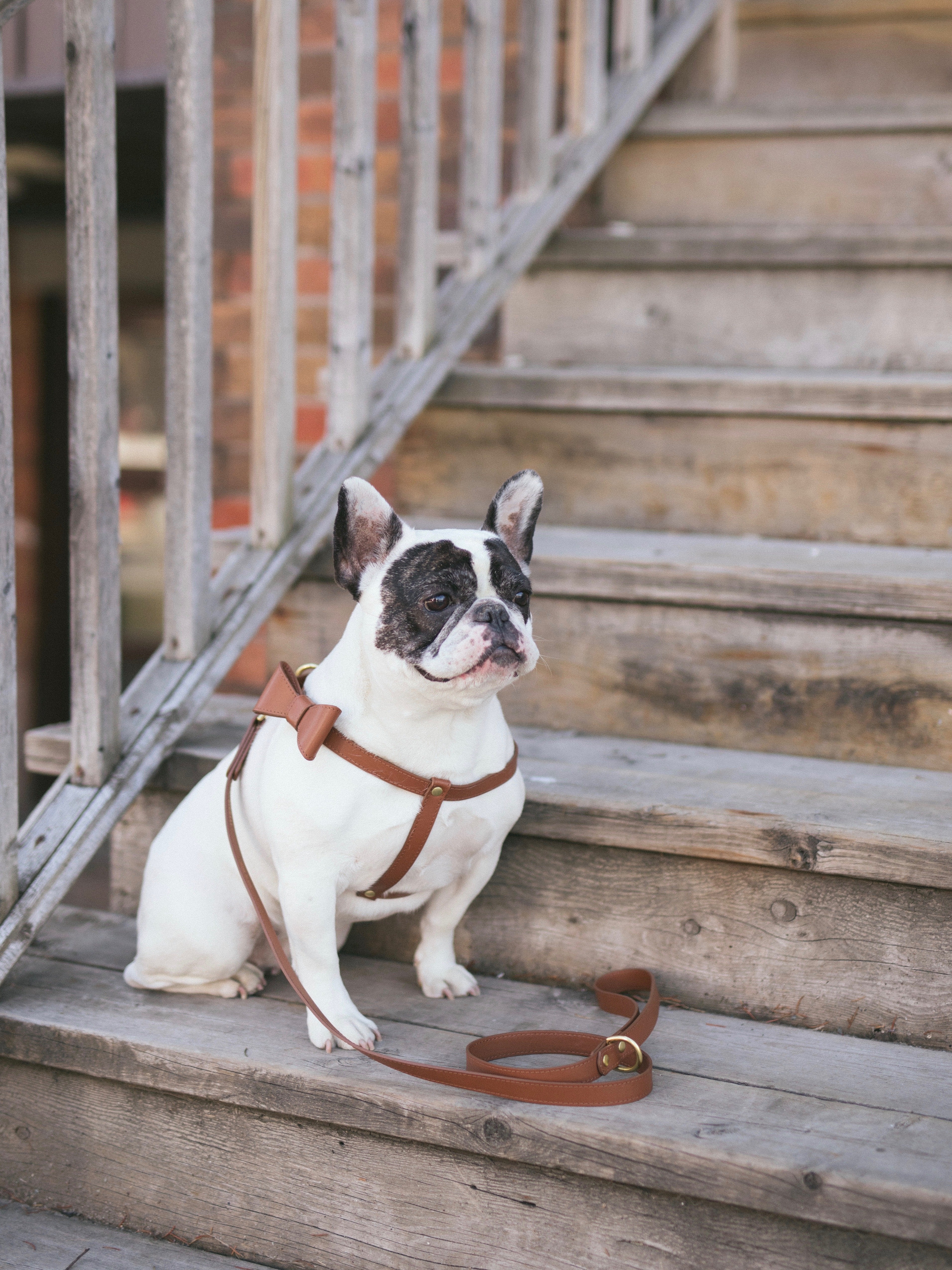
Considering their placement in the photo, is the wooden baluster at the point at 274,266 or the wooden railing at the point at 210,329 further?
the wooden baluster at the point at 274,266

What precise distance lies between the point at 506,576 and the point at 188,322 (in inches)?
29.5

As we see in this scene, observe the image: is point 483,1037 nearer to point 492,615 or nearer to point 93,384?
point 492,615

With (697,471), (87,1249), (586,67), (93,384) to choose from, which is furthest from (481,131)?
(87,1249)

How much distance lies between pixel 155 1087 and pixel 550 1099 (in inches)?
21.0

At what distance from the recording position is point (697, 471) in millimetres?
2402

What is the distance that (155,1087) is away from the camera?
5.10ft

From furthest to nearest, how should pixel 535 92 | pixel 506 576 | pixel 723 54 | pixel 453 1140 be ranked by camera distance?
pixel 723 54, pixel 535 92, pixel 506 576, pixel 453 1140

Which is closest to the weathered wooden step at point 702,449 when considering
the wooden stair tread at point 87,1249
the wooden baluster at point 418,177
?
the wooden baluster at point 418,177

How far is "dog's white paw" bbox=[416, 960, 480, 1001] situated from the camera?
5.54 feet

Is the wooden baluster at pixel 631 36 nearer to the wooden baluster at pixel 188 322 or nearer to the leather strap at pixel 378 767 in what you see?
the wooden baluster at pixel 188 322

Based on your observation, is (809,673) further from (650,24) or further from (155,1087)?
(650,24)

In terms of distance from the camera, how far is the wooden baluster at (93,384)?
168 centimetres

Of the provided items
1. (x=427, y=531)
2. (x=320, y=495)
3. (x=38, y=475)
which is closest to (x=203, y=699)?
(x=320, y=495)

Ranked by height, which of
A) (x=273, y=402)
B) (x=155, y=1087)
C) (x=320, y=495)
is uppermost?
(x=273, y=402)
